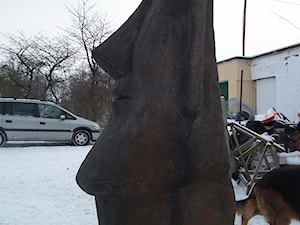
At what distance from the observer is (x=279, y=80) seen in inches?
605

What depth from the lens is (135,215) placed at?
219cm

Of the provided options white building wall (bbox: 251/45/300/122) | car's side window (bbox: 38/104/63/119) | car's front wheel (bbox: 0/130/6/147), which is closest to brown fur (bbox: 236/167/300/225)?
white building wall (bbox: 251/45/300/122)

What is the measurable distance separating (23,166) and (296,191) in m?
6.96

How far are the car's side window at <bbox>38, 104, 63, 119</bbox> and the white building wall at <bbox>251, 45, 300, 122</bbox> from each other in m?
7.61

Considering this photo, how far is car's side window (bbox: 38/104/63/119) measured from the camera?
14863 millimetres

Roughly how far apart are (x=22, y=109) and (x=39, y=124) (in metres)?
0.82

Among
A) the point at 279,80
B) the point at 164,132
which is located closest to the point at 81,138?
the point at 279,80

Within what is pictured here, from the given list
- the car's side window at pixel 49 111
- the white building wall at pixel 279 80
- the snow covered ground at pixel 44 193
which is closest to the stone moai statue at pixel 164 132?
the snow covered ground at pixel 44 193

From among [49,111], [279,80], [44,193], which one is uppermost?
[279,80]

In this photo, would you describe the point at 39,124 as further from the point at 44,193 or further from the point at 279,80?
the point at 279,80

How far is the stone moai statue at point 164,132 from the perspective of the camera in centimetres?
215

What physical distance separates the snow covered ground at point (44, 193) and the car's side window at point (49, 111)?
131 inches

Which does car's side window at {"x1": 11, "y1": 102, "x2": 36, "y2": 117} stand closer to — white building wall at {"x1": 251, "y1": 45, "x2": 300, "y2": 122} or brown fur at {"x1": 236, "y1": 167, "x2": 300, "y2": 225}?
white building wall at {"x1": 251, "y1": 45, "x2": 300, "y2": 122}

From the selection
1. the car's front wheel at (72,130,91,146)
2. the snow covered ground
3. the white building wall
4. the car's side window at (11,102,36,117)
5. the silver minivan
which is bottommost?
the snow covered ground
